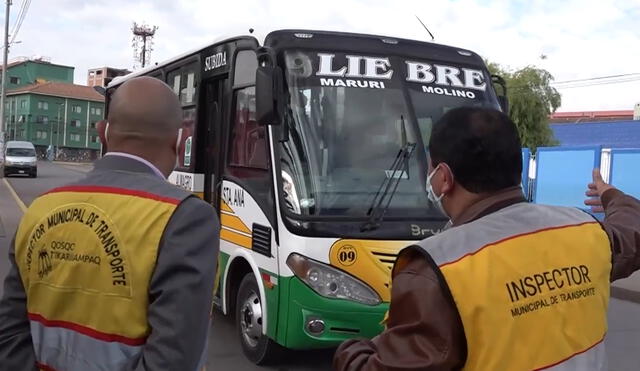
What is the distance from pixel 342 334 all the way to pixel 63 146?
97967 mm

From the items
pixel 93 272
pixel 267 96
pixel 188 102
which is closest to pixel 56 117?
pixel 188 102

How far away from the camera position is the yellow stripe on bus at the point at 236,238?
5648 millimetres

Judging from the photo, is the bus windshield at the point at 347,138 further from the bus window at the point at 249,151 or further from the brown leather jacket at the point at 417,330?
the brown leather jacket at the point at 417,330

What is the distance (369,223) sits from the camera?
4906 millimetres

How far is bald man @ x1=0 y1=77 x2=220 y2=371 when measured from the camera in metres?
1.70

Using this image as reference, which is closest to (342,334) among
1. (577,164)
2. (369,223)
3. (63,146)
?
(369,223)

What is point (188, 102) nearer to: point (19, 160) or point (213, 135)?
point (213, 135)

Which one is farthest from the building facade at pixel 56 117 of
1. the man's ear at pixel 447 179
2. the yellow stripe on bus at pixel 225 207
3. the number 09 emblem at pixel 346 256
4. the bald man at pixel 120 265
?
the man's ear at pixel 447 179

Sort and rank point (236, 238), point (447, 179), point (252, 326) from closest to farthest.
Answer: point (447, 179)
point (252, 326)
point (236, 238)

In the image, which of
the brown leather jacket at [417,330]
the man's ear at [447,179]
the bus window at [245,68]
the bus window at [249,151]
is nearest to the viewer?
the brown leather jacket at [417,330]

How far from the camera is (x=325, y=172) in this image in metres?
5.05

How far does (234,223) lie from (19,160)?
1253 inches

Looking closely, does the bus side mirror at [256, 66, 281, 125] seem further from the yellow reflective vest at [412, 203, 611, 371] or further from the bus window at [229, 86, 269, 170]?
the yellow reflective vest at [412, 203, 611, 371]

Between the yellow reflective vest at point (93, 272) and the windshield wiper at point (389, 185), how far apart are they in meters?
3.23
